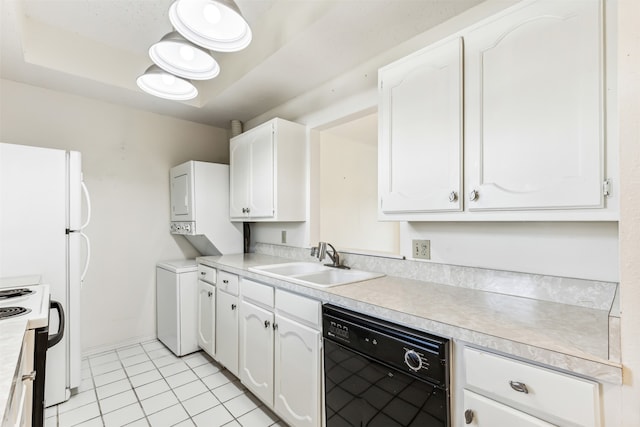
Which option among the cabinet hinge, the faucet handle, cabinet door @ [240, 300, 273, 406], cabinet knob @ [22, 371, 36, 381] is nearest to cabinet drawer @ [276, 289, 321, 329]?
cabinet door @ [240, 300, 273, 406]

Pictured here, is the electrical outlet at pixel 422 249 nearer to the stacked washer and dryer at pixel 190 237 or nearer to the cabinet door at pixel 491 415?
the cabinet door at pixel 491 415

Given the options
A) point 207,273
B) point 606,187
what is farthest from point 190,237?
point 606,187

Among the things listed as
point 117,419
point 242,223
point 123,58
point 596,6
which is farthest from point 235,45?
point 117,419

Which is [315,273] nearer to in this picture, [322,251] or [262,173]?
[322,251]

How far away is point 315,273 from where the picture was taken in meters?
2.06

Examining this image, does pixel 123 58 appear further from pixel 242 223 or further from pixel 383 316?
pixel 383 316

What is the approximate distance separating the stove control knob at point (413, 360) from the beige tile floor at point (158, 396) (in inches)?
44.7

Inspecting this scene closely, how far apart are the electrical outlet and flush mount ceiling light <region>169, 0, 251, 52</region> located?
141 centimetres

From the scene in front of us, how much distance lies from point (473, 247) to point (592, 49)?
922 millimetres

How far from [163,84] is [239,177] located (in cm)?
111

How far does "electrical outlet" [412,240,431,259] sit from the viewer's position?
1739mm

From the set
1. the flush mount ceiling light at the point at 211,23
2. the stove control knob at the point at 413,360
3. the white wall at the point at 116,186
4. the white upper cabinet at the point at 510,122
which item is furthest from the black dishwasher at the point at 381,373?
the white wall at the point at 116,186

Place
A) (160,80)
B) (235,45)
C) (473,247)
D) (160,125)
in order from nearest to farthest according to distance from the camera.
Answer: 1. (235,45)
2. (473,247)
3. (160,80)
4. (160,125)

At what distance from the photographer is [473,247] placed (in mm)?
1556
